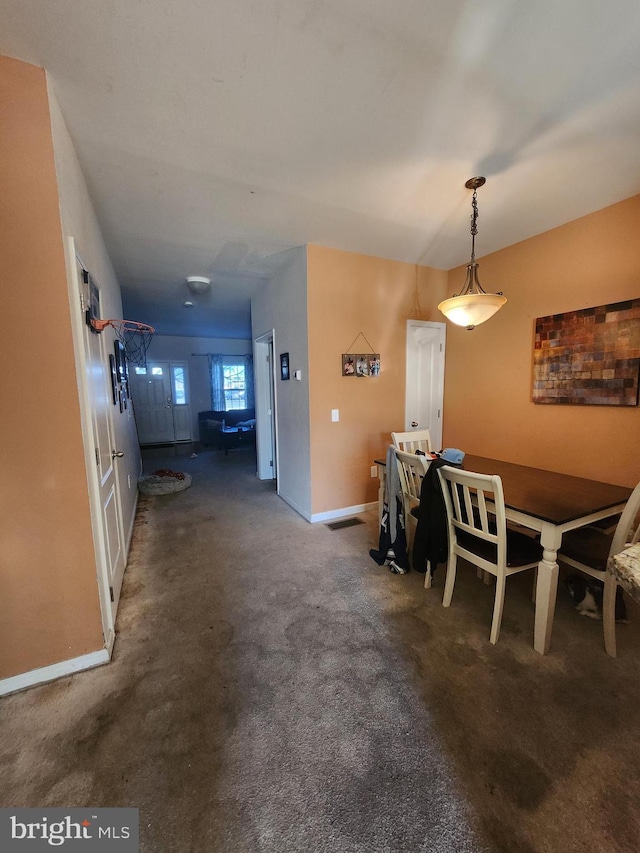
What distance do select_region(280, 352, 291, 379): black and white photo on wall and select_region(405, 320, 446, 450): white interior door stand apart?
4.50 ft

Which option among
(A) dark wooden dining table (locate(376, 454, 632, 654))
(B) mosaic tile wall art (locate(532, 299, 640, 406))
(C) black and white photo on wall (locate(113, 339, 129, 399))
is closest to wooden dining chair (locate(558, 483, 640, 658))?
(A) dark wooden dining table (locate(376, 454, 632, 654))

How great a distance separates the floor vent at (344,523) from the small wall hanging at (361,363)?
1.51 meters

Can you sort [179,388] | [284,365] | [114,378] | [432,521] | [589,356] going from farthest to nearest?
[179,388]
[284,365]
[114,378]
[589,356]
[432,521]

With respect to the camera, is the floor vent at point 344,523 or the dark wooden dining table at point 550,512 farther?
the floor vent at point 344,523

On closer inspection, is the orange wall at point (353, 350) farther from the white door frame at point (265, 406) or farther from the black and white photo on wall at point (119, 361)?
the black and white photo on wall at point (119, 361)

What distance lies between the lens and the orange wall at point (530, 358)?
241cm

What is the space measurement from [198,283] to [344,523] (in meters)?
3.22

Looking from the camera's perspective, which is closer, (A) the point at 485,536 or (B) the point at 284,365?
(A) the point at 485,536

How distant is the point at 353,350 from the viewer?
3344 mm

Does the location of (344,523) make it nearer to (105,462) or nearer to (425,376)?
(425,376)

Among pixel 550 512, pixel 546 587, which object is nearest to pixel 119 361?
pixel 550 512

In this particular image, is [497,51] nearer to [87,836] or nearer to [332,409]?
[332,409]

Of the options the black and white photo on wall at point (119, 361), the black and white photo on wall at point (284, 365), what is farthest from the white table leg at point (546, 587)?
the black and white photo on wall at point (119, 361)

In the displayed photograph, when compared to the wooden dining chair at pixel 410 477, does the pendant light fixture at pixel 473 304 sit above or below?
above
